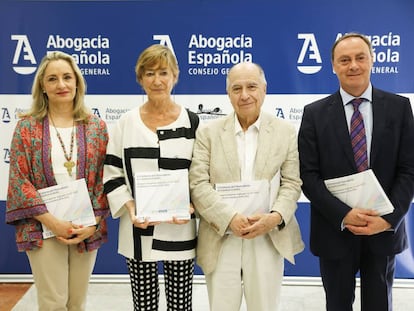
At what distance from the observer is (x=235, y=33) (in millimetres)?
3625

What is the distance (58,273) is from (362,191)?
61.2 inches

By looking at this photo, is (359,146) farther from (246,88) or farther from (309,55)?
(309,55)

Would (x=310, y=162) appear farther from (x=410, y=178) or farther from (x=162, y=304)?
(x=162, y=304)

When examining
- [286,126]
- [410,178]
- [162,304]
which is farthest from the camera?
[162,304]

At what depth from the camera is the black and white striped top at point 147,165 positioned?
225 cm

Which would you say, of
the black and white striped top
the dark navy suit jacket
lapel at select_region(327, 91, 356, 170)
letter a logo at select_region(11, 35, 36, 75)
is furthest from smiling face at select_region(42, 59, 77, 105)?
letter a logo at select_region(11, 35, 36, 75)

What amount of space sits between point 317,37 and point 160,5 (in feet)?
4.19

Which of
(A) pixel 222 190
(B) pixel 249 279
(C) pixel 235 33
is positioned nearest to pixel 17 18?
(C) pixel 235 33

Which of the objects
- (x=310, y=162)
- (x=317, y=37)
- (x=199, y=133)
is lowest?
(x=310, y=162)

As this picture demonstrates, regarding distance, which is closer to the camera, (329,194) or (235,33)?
(329,194)

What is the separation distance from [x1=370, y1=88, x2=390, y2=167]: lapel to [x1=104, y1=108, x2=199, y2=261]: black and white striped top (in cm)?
87

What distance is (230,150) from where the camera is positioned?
221cm

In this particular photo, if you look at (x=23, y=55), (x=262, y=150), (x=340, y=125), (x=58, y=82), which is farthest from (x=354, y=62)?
(x=23, y=55)

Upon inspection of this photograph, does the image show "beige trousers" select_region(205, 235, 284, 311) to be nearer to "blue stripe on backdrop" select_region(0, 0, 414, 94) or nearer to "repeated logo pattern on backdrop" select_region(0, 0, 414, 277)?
"repeated logo pattern on backdrop" select_region(0, 0, 414, 277)
